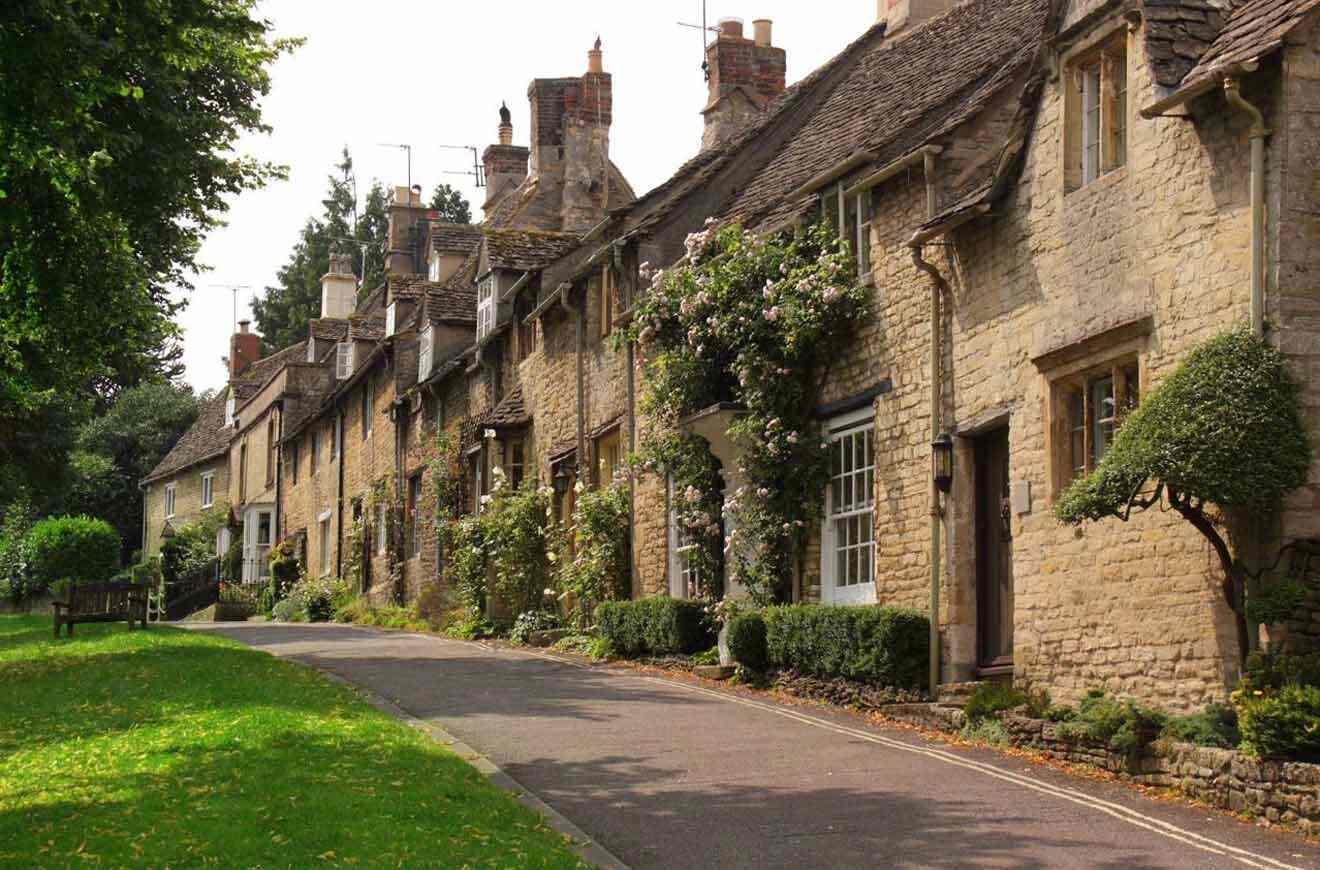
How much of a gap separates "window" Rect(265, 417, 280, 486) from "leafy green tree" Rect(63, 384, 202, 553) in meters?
14.6

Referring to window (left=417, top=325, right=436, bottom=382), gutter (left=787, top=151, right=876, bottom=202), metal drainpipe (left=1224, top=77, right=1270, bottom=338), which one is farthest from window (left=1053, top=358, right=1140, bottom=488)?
window (left=417, top=325, right=436, bottom=382)

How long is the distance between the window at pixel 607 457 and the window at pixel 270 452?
3153cm

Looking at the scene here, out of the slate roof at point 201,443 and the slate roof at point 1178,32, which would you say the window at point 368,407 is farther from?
the slate roof at point 1178,32

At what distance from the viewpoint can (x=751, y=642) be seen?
709 inches

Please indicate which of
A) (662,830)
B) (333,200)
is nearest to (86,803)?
(662,830)

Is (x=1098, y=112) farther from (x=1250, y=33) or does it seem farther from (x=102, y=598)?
(x=102, y=598)

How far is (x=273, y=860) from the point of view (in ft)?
28.6

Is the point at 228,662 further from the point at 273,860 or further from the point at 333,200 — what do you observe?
the point at 333,200

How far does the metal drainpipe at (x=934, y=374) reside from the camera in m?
15.5

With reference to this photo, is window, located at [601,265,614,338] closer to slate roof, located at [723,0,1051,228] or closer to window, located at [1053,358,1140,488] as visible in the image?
slate roof, located at [723,0,1051,228]

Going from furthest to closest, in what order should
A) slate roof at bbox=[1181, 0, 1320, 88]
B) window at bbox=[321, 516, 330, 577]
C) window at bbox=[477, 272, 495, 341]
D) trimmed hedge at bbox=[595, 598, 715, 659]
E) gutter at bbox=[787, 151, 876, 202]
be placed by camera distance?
1. window at bbox=[321, 516, 330, 577]
2. window at bbox=[477, 272, 495, 341]
3. trimmed hedge at bbox=[595, 598, 715, 659]
4. gutter at bbox=[787, 151, 876, 202]
5. slate roof at bbox=[1181, 0, 1320, 88]

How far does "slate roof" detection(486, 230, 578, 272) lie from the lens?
30891 mm

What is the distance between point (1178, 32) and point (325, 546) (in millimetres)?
38157

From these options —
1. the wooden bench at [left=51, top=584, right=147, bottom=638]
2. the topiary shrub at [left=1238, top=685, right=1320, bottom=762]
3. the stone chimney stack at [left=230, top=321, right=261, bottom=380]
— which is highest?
the stone chimney stack at [left=230, top=321, right=261, bottom=380]
